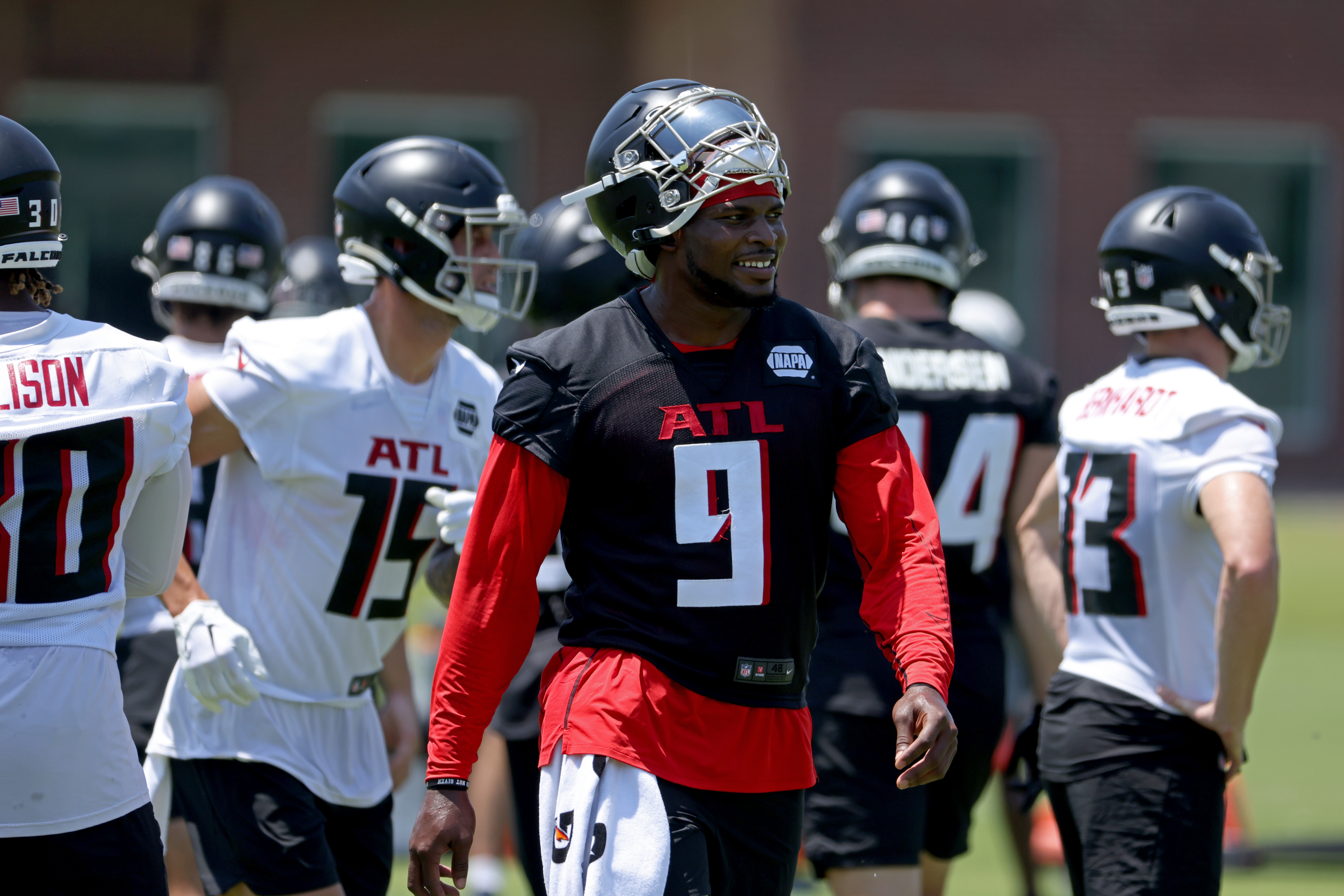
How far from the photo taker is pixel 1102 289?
426 cm

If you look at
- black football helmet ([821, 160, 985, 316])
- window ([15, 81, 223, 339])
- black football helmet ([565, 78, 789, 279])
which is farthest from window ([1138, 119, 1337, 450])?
black football helmet ([565, 78, 789, 279])

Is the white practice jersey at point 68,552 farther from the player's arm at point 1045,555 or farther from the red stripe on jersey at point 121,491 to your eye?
the player's arm at point 1045,555

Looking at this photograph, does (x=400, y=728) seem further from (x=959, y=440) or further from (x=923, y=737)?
(x=923, y=737)

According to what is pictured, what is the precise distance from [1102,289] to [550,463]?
1.91m

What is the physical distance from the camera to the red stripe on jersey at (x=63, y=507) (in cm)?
317

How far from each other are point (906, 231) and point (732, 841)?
2634 mm

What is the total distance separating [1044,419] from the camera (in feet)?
16.6

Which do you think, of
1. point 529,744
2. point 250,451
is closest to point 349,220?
point 250,451

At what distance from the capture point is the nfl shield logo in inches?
166

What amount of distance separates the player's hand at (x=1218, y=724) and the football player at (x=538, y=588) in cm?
158

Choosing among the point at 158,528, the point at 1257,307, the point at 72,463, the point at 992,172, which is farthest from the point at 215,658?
the point at 992,172

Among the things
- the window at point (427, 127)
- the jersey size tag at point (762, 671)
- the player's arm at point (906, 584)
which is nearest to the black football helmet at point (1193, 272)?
the player's arm at point (906, 584)

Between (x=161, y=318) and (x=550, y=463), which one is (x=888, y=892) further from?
(x=161, y=318)

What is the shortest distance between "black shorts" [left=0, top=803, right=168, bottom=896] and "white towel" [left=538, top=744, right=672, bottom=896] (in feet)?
2.88
